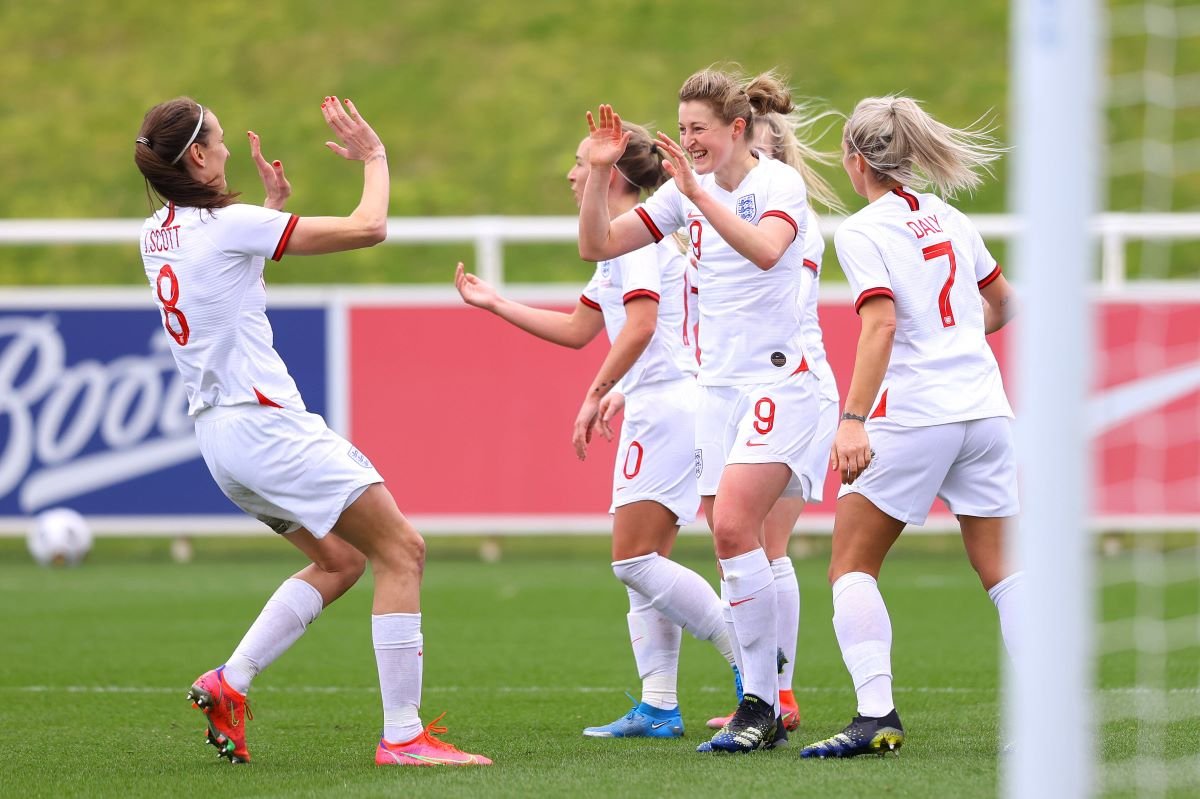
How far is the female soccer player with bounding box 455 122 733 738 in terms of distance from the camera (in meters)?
6.07

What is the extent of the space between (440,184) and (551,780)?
18490 millimetres

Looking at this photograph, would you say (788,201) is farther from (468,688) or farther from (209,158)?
(468,688)

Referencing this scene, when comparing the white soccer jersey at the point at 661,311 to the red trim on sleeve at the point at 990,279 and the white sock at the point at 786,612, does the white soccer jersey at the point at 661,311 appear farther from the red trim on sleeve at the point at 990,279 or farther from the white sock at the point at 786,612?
the red trim on sleeve at the point at 990,279

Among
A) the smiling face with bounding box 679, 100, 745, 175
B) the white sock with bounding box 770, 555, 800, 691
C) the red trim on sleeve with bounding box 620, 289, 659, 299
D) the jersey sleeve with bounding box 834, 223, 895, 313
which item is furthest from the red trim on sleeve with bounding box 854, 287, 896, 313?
the white sock with bounding box 770, 555, 800, 691

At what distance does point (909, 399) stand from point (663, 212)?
1.15 metres

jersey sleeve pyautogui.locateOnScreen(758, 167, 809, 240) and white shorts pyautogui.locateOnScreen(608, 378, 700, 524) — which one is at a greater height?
jersey sleeve pyautogui.locateOnScreen(758, 167, 809, 240)

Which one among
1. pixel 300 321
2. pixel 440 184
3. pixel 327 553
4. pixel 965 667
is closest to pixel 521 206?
pixel 440 184

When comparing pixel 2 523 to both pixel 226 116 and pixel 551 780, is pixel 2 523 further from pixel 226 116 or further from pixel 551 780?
pixel 226 116

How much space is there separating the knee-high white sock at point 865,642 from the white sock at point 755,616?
0.33 m

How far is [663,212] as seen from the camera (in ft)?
19.1

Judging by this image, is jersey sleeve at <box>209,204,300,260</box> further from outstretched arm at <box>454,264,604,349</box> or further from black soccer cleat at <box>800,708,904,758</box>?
black soccer cleat at <box>800,708,904,758</box>

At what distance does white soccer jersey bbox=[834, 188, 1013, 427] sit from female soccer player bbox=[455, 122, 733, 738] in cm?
100

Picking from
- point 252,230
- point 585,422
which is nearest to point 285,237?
point 252,230

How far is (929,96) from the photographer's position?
76.5 ft
